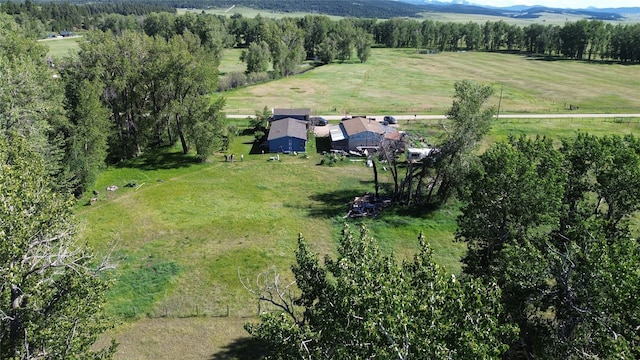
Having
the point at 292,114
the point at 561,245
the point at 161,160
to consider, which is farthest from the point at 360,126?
the point at 561,245

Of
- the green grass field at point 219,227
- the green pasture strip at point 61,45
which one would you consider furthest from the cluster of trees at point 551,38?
the green pasture strip at point 61,45

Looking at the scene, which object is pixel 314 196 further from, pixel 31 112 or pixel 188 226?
pixel 31 112

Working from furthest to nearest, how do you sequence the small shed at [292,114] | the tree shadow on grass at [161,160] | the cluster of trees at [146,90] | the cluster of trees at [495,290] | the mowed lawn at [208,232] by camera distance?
the small shed at [292,114], the tree shadow on grass at [161,160], the cluster of trees at [146,90], the mowed lawn at [208,232], the cluster of trees at [495,290]

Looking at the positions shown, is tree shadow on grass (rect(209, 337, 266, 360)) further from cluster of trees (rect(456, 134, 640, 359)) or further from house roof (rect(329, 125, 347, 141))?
house roof (rect(329, 125, 347, 141))

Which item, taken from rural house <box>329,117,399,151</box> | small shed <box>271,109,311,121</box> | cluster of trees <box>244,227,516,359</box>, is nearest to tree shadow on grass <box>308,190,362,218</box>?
rural house <box>329,117,399,151</box>

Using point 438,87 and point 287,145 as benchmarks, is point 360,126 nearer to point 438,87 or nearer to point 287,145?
point 287,145

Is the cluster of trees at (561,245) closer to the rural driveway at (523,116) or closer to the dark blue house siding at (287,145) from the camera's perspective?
the dark blue house siding at (287,145)
